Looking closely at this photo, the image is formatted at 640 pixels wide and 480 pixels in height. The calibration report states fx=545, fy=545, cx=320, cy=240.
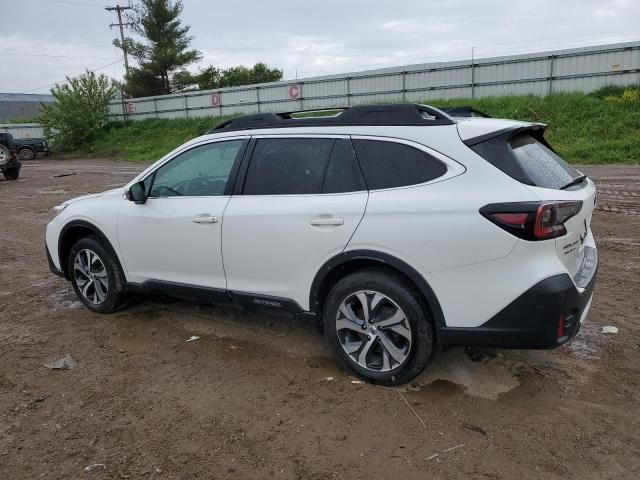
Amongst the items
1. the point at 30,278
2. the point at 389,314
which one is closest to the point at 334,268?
the point at 389,314

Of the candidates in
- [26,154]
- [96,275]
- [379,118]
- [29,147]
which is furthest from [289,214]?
[26,154]

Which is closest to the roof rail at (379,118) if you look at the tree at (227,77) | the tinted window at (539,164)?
the tinted window at (539,164)

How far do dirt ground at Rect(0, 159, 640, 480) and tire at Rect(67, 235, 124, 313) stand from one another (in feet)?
0.51

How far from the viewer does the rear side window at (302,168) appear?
3.55 m

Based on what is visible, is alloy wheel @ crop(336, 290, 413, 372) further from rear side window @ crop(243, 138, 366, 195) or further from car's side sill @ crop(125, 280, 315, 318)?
rear side window @ crop(243, 138, 366, 195)

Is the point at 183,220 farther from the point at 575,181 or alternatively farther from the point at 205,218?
the point at 575,181

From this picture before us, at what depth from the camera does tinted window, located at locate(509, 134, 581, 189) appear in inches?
123

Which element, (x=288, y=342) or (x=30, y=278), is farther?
(x=30, y=278)

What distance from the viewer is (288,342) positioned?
428 cm

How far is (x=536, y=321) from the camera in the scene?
2951 millimetres

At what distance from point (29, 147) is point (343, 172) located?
31679 millimetres

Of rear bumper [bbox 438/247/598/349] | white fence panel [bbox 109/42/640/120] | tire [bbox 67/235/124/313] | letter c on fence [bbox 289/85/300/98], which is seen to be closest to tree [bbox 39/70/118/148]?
white fence panel [bbox 109/42/640/120]

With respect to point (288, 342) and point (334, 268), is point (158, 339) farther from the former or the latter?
point (334, 268)

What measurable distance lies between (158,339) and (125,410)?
3.60 ft
